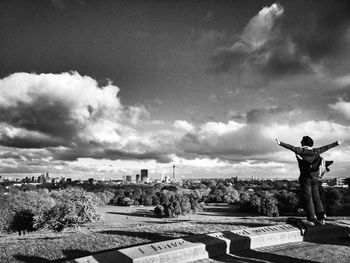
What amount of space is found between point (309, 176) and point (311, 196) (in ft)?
2.57

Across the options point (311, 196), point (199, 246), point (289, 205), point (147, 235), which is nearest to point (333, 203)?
point (289, 205)

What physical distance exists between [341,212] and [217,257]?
2904 inches

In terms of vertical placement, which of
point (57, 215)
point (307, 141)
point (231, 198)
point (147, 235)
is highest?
point (307, 141)

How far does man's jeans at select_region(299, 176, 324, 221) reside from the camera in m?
10.5

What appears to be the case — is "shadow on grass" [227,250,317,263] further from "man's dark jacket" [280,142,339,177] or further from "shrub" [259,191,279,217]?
"shrub" [259,191,279,217]

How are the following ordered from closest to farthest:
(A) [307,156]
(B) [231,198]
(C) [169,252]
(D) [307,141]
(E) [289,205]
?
(C) [169,252] < (A) [307,156] < (D) [307,141] < (E) [289,205] < (B) [231,198]

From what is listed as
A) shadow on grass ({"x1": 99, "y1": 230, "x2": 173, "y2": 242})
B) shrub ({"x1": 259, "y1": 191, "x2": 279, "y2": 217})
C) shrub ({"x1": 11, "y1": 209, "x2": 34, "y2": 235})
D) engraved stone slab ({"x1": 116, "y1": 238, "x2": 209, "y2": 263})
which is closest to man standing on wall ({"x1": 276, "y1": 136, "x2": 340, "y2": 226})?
engraved stone slab ({"x1": 116, "y1": 238, "x2": 209, "y2": 263})

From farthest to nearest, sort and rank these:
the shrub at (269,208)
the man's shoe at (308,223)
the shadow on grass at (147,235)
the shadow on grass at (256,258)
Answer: the shrub at (269,208) < the shadow on grass at (147,235) < the man's shoe at (308,223) < the shadow on grass at (256,258)

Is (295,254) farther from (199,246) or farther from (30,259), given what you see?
(30,259)

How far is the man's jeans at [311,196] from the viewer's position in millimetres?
10477

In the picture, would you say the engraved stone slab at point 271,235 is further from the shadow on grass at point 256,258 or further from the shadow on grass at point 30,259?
the shadow on grass at point 30,259

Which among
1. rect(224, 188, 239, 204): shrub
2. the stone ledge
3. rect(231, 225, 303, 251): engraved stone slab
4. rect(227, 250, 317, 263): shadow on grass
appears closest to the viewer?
the stone ledge

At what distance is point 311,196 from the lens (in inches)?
419

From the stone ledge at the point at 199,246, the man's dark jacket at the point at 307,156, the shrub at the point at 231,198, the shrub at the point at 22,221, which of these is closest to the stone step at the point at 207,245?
the stone ledge at the point at 199,246
